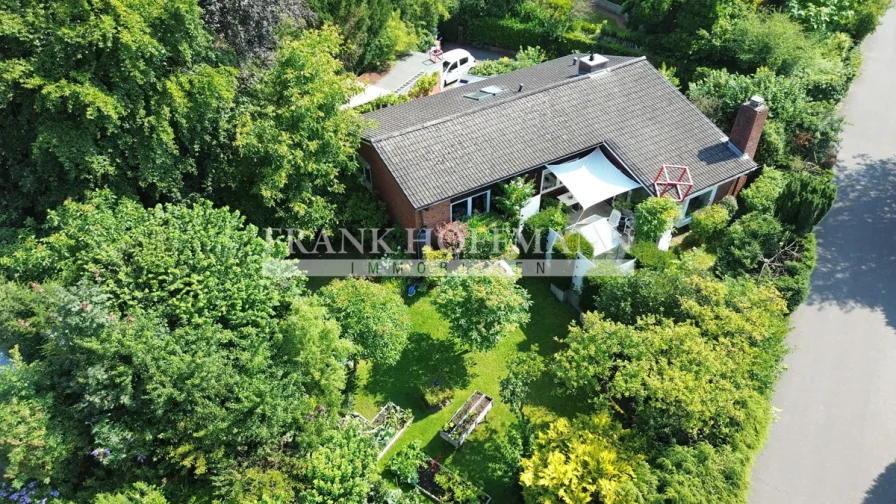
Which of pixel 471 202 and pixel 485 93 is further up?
pixel 485 93

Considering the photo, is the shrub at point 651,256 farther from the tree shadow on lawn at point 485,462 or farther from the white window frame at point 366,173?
the white window frame at point 366,173

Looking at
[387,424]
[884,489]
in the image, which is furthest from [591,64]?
[884,489]

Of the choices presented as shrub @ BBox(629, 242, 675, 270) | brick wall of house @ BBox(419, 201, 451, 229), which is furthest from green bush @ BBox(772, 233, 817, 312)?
brick wall of house @ BBox(419, 201, 451, 229)

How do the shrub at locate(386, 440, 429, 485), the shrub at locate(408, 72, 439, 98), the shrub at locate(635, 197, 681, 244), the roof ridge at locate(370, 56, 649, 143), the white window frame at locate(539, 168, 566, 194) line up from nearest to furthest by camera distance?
the shrub at locate(386, 440, 429, 485) < the shrub at locate(635, 197, 681, 244) < the roof ridge at locate(370, 56, 649, 143) < the white window frame at locate(539, 168, 566, 194) < the shrub at locate(408, 72, 439, 98)

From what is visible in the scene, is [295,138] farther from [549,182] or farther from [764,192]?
[764,192]

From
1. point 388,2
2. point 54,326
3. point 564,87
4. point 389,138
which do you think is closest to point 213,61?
point 389,138

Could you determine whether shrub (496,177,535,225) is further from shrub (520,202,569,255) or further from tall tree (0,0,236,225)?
tall tree (0,0,236,225)
